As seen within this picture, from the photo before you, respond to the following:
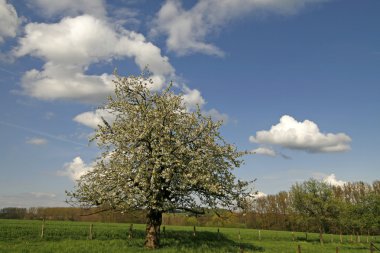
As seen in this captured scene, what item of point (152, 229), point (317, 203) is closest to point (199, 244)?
point (152, 229)

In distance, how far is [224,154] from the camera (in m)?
35.0

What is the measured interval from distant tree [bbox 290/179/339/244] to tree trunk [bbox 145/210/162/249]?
4619 cm

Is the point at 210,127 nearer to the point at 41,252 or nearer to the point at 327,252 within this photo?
the point at 41,252

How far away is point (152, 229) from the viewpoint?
3275cm

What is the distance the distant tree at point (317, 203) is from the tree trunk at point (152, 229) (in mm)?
46192

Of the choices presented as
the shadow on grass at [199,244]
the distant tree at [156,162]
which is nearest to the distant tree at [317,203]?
the shadow on grass at [199,244]

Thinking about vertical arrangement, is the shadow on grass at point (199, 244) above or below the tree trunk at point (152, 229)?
below

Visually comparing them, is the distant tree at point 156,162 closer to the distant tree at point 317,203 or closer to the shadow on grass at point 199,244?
the shadow on grass at point 199,244

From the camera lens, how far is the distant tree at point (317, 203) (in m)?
69.2

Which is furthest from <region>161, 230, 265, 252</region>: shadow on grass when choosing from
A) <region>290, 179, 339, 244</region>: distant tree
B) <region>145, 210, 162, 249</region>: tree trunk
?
<region>290, 179, 339, 244</region>: distant tree

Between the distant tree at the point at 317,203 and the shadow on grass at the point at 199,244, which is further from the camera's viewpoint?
the distant tree at the point at 317,203

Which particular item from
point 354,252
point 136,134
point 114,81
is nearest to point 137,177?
point 136,134

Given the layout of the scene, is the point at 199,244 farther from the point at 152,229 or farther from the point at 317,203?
the point at 317,203

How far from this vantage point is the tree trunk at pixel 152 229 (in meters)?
32.3
